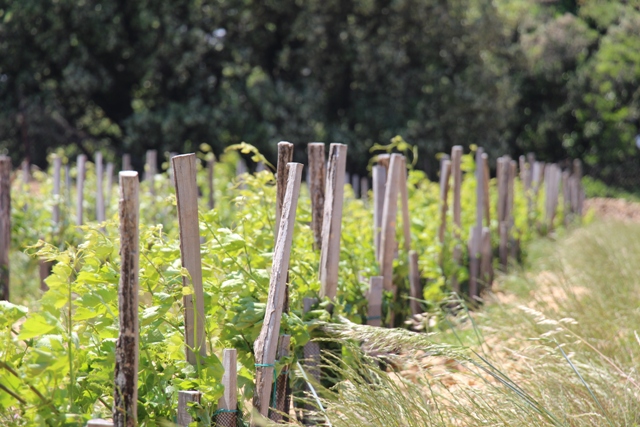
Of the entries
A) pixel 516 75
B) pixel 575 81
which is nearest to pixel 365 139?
pixel 516 75

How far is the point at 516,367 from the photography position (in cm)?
338

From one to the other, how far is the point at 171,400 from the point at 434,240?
3171mm

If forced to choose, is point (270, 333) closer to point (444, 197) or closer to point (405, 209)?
point (405, 209)

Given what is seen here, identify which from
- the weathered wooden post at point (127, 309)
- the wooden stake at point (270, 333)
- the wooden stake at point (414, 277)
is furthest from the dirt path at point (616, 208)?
the weathered wooden post at point (127, 309)

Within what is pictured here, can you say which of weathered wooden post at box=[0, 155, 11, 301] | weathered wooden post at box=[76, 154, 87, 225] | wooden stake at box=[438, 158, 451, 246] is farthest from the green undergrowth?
weathered wooden post at box=[76, 154, 87, 225]

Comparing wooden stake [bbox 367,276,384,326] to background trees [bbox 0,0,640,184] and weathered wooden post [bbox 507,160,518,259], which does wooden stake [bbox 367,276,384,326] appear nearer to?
weathered wooden post [bbox 507,160,518,259]

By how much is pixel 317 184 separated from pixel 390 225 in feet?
2.50

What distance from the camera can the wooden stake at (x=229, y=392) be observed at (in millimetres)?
2016

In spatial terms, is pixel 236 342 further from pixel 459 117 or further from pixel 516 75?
pixel 516 75

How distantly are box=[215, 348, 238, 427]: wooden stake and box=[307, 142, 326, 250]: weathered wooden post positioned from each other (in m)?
1.12

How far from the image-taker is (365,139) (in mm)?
16188

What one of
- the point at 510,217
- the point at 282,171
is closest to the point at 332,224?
the point at 282,171

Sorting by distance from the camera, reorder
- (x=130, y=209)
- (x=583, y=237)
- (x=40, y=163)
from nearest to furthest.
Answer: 1. (x=130, y=209)
2. (x=583, y=237)
3. (x=40, y=163)

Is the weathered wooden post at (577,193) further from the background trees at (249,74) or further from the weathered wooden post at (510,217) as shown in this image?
the weathered wooden post at (510,217)
